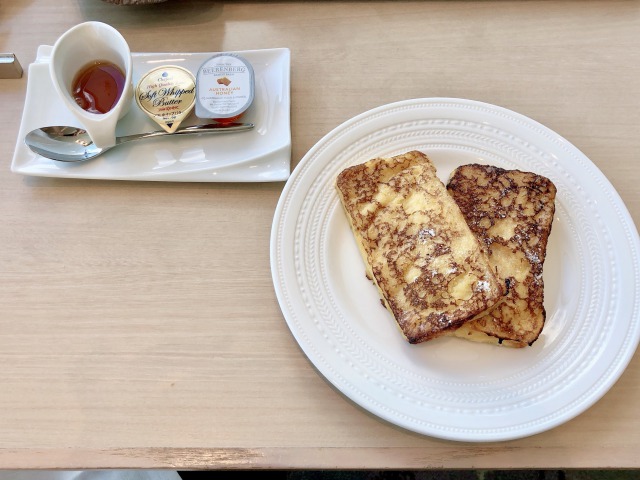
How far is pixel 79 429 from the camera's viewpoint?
1.08 meters

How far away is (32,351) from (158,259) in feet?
1.02

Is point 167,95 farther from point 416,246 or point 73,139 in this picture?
point 416,246

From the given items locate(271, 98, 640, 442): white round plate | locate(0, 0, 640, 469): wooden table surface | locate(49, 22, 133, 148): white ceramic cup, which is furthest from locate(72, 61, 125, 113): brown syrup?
locate(271, 98, 640, 442): white round plate

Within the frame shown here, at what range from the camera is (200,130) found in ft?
4.24

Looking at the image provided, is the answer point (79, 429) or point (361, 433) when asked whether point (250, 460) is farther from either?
point (79, 429)

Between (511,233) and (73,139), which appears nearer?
(511,233)

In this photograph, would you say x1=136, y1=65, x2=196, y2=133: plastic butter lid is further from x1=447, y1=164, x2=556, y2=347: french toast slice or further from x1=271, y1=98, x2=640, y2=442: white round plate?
x1=447, y1=164, x2=556, y2=347: french toast slice

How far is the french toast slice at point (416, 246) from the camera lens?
1.07m

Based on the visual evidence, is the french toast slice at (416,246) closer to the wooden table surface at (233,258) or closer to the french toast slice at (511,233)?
the french toast slice at (511,233)

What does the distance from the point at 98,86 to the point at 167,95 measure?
16 cm

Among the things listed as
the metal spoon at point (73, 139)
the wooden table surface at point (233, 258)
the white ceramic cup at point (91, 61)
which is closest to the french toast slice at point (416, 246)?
the wooden table surface at point (233, 258)

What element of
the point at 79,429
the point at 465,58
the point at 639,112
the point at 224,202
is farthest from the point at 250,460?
the point at 639,112

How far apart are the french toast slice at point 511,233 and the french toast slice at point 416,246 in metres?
0.05

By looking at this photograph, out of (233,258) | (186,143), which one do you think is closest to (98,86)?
(186,143)
